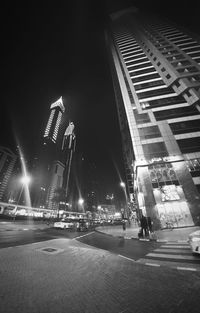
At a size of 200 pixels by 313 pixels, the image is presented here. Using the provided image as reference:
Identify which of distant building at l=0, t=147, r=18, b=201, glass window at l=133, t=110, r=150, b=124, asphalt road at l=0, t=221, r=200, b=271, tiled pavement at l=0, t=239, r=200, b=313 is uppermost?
distant building at l=0, t=147, r=18, b=201

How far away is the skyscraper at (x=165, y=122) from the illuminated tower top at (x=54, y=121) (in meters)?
131

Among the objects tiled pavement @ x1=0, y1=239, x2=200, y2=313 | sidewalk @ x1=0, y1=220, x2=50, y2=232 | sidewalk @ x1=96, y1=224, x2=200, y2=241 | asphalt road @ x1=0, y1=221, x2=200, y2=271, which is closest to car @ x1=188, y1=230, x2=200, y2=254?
asphalt road @ x1=0, y1=221, x2=200, y2=271

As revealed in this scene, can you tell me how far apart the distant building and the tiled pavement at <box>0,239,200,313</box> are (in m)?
114

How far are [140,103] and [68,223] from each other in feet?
108

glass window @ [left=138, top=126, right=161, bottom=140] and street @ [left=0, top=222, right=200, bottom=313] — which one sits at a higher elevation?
glass window @ [left=138, top=126, right=161, bottom=140]

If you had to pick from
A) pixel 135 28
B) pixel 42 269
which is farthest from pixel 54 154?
pixel 42 269

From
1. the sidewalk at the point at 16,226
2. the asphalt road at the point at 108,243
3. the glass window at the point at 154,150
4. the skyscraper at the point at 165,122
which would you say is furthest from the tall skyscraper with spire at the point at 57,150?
the asphalt road at the point at 108,243

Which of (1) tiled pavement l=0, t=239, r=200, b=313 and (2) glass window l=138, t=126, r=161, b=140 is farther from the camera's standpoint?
(2) glass window l=138, t=126, r=161, b=140

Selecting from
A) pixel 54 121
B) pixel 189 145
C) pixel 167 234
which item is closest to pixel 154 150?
pixel 189 145

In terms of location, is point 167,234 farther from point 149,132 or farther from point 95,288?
point 149,132

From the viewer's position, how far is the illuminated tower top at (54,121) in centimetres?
16388

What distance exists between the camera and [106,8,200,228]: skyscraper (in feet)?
77.0

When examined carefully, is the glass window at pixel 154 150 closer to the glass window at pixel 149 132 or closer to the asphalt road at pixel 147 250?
the glass window at pixel 149 132

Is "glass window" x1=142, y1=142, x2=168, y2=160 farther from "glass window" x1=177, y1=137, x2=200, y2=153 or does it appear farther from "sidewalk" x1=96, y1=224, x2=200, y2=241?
"sidewalk" x1=96, y1=224, x2=200, y2=241
